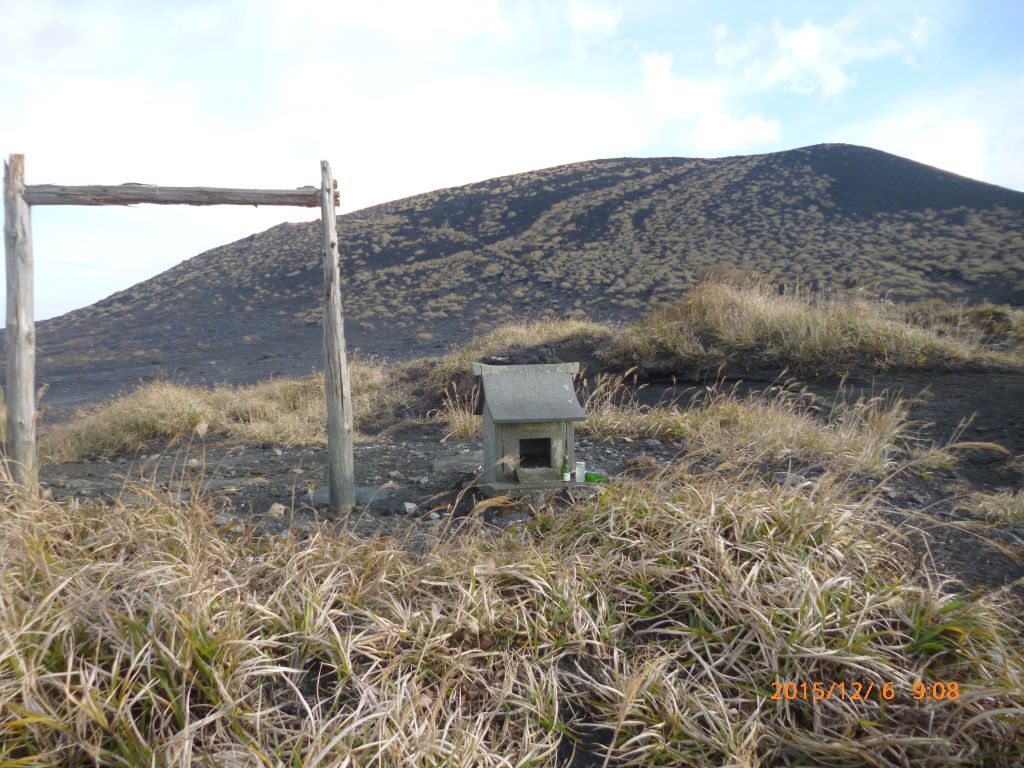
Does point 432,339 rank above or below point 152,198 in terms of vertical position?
below

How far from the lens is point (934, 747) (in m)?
2.12

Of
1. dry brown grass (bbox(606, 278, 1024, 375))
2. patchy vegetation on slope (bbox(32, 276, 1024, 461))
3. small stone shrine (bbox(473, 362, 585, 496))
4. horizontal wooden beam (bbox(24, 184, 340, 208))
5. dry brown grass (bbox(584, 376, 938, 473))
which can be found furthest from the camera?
dry brown grass (bbox(606, 278, 1024, 375))

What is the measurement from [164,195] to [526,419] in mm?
2897

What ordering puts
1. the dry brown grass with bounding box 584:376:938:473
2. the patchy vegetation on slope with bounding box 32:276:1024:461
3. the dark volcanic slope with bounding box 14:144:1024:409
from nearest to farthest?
the dry brown grass with bounding box 584:376:938:473, the patchy vegetation on slope with bounding box 32:276:1024:461, the dark volcanic slope with bounding box 14:144:1024:409

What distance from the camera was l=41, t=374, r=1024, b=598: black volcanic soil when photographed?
3547mm

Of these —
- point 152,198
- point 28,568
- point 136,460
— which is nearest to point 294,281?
point 136,460

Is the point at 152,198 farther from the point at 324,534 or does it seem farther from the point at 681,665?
the point at 681,665

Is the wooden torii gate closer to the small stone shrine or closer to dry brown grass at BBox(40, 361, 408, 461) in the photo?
the small stone shrine

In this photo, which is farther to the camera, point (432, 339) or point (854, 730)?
point (432, 339)

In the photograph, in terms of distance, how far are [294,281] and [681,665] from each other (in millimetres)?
30336

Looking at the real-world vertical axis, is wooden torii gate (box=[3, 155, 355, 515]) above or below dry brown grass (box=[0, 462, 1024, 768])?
above

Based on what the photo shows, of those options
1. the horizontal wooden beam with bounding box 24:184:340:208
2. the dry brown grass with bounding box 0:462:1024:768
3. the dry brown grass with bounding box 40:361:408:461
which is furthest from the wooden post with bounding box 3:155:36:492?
the dry brown grass with bounding box 40:361:408:461

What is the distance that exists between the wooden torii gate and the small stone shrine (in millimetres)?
974
